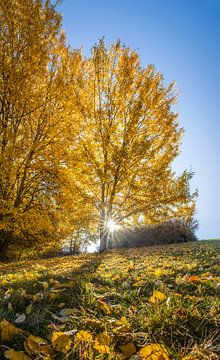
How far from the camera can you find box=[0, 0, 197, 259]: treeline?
673cm

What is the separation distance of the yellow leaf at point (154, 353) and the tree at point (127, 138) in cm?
644

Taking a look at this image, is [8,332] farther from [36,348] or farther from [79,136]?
[79,136]

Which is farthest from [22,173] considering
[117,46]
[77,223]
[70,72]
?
[117,46]

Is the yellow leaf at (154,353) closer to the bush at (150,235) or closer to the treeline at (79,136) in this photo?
the treeline at (79,136)

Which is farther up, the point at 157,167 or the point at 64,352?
the point at 157,167

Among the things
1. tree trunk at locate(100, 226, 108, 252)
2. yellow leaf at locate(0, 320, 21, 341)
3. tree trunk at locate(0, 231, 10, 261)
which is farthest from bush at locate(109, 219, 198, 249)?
yellow leaf at locate(0, 320, 21, 341)

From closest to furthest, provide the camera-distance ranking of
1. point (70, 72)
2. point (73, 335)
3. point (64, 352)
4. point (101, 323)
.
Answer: point (64, 352)
point (73, 335)
point (101, 323)
point (70, 72)

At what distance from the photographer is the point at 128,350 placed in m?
1.27

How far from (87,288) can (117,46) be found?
7.65 metres

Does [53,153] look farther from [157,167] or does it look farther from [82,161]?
[157,167]

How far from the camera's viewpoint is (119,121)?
809 cm

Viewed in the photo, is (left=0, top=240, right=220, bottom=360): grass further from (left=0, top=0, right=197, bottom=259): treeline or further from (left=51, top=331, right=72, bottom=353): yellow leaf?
(left=0, top=0, right=197, bottom=259): treeline

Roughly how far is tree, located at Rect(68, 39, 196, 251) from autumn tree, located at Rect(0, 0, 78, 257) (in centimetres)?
71

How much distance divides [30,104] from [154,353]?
21.5ft
